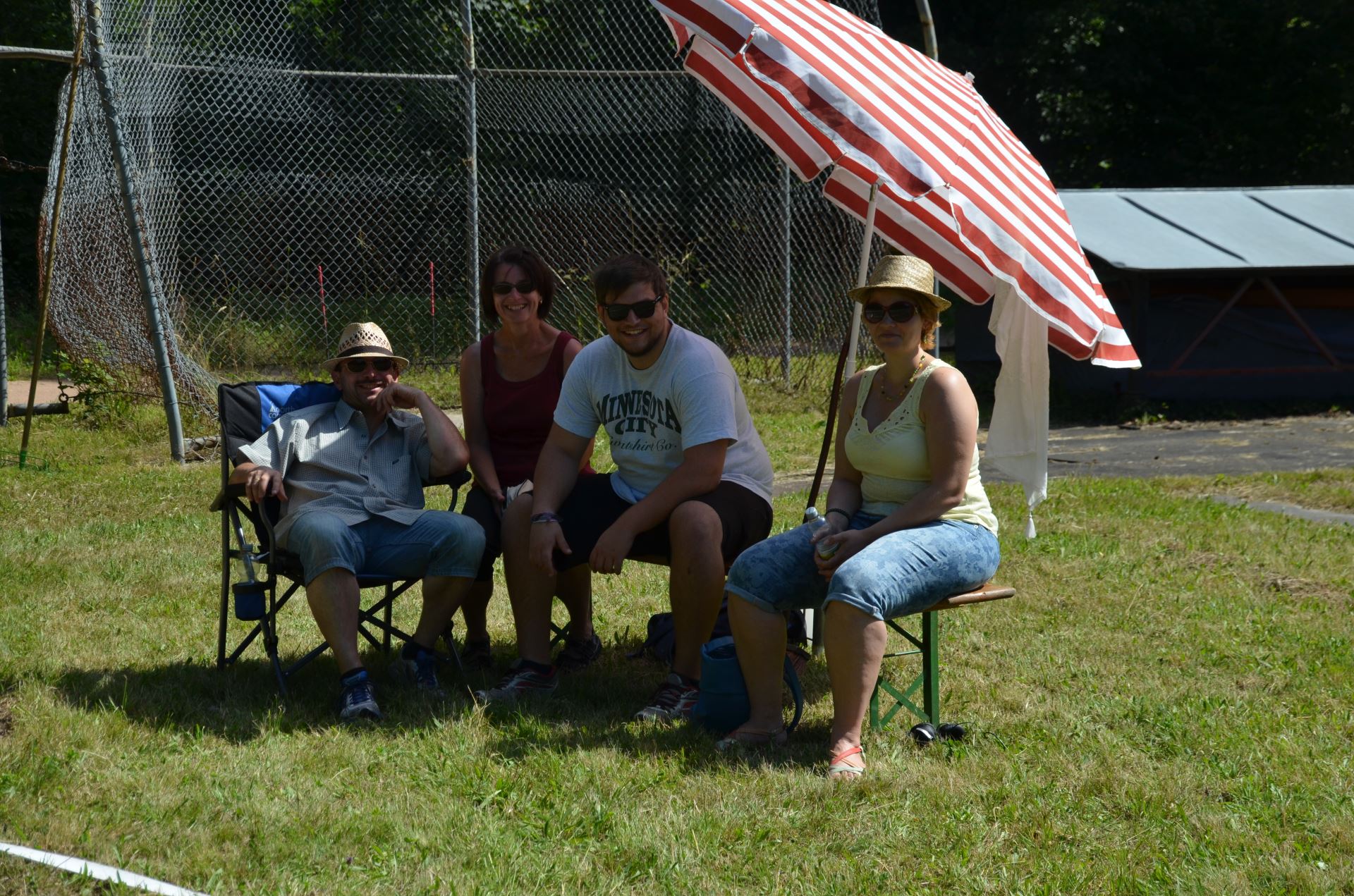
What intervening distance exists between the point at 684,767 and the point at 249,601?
1.55m

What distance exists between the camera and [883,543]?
12.5 ft

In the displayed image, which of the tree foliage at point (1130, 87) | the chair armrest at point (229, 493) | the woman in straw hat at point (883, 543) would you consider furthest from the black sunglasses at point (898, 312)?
the tree foliage at point (1130, 87)

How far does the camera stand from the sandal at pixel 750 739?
→ 3846mm

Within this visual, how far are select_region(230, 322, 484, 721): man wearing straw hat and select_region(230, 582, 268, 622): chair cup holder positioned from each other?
0.17 meters

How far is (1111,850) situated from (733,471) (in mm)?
1702

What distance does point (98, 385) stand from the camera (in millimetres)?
9938

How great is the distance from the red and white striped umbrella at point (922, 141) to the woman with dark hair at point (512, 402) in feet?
3.55

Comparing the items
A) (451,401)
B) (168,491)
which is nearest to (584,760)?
(168,491)

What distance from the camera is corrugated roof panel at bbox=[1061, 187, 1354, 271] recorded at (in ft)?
39.0

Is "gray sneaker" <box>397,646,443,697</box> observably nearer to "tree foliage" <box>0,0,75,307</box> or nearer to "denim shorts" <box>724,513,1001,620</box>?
"denim shorts" <box>724,513,1001,620</box>

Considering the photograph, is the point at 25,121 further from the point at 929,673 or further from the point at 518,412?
the point at 929,673

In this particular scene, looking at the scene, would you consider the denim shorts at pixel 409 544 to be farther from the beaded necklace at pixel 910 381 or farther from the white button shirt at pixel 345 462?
the beaded necklace at pixel 910 381

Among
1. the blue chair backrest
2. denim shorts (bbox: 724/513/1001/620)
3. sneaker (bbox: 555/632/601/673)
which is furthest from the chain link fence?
denim shorts (bbox: 724/513/1001/620)

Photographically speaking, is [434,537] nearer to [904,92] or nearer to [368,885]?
[368,885]
